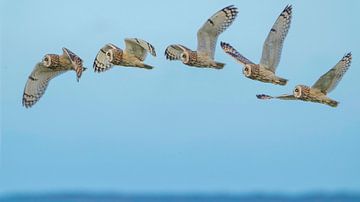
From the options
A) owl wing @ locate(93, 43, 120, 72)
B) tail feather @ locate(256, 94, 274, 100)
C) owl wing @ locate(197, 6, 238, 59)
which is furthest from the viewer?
tail feather @ locate(256, 94, 274, 100)

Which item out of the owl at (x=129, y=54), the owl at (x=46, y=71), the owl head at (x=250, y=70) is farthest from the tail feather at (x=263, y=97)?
the owl at (x=46, y=71)

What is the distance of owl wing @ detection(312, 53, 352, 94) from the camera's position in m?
9.95

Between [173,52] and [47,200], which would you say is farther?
[47,200]

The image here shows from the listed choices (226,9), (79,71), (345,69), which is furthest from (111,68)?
A: (345,69)

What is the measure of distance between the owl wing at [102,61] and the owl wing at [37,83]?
10.5 inches

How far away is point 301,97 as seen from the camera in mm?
10070

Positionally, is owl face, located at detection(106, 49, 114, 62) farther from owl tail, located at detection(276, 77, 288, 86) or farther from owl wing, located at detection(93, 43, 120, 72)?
owl tail, located at detection(276, 77, 288, 86)

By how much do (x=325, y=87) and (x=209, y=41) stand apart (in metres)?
0.79

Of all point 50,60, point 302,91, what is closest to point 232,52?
point 302,91

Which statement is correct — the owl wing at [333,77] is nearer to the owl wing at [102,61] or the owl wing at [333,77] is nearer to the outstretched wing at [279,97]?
the outstretched wing at [279,97]

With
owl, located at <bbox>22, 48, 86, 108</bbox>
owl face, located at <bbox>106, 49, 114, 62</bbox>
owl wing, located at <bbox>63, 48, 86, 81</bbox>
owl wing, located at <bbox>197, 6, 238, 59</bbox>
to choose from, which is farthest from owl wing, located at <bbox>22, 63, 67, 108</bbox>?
owl wing, located at <bbox>197, 6, 238, 59</bbox>

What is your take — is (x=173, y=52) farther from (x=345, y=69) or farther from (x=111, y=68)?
(x=345, y=69)

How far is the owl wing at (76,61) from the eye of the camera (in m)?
10.1

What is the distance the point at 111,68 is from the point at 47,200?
1.65m
